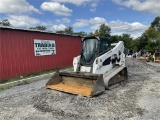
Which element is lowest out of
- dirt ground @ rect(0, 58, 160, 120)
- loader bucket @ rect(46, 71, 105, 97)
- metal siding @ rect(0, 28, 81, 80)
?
dirt ground @ rect(0, 58, 160, 120)

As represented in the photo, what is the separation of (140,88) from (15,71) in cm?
675

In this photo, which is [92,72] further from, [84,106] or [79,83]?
[84,106]

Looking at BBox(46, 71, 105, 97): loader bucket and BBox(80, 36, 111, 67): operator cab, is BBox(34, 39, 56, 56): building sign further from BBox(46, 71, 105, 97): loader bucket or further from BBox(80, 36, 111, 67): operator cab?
BBox(46, 71, 105, 97): loader bucket

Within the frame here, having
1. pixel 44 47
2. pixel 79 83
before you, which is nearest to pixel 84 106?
pixel 79 83

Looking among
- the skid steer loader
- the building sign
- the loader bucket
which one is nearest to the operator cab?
the skid steer loader

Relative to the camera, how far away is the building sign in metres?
12.7

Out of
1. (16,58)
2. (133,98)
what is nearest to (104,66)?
(133,98)

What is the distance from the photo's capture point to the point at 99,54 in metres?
8.18

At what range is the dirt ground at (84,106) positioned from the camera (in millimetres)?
5105

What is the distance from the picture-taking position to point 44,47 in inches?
530

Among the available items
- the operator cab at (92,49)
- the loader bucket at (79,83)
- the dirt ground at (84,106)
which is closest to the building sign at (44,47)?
the operator cab at (92,49)

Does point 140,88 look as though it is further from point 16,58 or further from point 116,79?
point 16,58

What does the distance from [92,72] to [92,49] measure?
103 cm

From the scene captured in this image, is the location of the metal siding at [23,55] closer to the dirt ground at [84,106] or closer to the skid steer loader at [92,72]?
the skid steer loader at [92,72]
